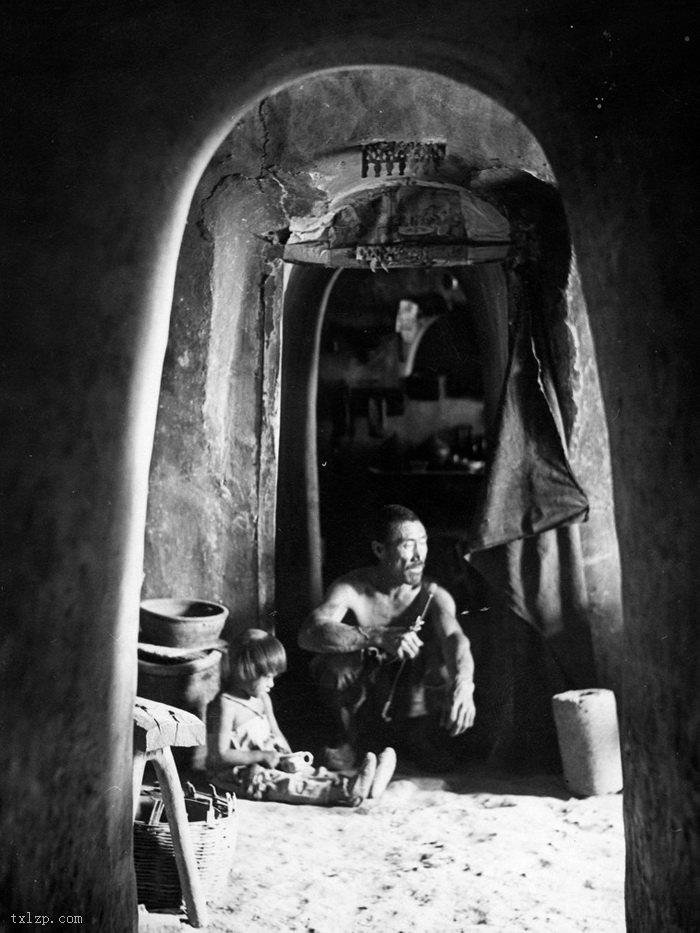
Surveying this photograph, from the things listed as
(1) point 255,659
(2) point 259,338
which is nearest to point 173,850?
(1) point 255,659

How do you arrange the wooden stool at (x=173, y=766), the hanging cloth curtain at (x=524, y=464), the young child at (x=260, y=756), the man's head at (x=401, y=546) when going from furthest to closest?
the man's head at (x=401, y=546) < the hanging cloth curtain at (x=524, y=464) < the young child at (x=260, y=756) < the wooden stool at (x=173, y=766)

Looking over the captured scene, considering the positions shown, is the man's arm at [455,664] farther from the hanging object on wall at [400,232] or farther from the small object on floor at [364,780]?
the hanging object on wall at [400,232]

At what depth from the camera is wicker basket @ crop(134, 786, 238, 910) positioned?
264 cm

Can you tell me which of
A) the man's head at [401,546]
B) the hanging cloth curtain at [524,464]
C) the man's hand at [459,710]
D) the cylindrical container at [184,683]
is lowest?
the man's hand at [459,710]

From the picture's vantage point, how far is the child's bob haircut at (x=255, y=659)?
378 centimetres

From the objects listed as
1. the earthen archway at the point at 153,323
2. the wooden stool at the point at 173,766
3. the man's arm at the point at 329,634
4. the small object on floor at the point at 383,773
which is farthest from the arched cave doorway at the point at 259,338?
the earthen archway at the point at 153,323

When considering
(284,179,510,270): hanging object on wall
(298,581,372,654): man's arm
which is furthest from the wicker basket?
(284,179,510,270): hanging object on wall

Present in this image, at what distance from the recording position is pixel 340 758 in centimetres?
410

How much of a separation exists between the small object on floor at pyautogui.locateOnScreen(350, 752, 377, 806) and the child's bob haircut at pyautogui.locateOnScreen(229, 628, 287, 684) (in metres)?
0.51

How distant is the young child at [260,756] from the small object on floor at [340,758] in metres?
0.20

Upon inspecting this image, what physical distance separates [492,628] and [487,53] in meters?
3.10

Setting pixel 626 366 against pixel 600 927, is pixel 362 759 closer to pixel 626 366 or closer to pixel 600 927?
pixel 600 927

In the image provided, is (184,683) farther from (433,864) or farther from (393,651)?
(433,864)

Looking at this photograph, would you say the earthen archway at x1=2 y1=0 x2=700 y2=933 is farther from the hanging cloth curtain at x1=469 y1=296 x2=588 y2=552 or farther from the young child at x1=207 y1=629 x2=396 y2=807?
the hanging cloth curtain at x1=469 y1=296 x2=588 y2=552
